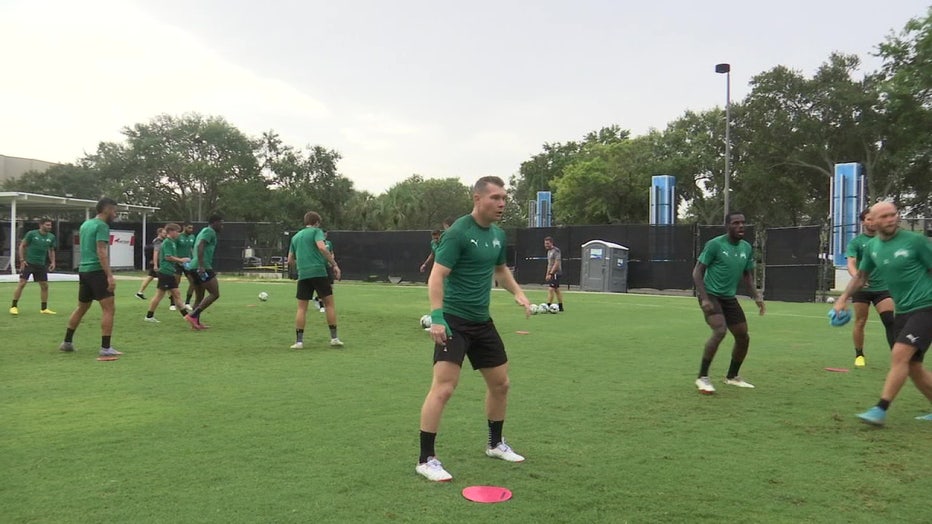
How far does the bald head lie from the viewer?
17.5 feet

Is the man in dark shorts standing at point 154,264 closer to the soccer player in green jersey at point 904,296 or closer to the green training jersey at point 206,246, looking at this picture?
the green training jersey at point 206,246

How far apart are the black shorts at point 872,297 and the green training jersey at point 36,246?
1433 centimetres

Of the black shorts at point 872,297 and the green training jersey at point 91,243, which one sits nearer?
the black shorts at point 872,297

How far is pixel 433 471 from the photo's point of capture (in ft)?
13.2

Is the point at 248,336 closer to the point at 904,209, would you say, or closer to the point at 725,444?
the point at 725,444

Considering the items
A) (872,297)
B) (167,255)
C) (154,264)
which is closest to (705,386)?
(872,297)

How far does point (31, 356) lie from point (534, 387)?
6426 mm

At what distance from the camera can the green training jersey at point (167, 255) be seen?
12156 millimetres

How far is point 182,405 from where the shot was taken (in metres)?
5.86

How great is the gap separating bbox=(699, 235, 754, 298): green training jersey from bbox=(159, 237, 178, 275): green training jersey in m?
9.49

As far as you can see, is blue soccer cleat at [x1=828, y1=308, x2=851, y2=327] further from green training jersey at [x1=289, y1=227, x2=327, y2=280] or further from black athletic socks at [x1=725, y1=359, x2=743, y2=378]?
green training jersey at [x1=289, y1=227, x2=327, y2=280]

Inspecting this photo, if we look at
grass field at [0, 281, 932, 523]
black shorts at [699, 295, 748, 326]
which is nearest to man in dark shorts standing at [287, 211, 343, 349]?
grass field at [0, 281, 932, 523]

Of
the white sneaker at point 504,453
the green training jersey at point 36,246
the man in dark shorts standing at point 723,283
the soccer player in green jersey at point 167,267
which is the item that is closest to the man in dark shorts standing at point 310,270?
the soccer player in green jersey at point 167,267

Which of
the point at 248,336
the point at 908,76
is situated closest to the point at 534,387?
the point at 248,336
